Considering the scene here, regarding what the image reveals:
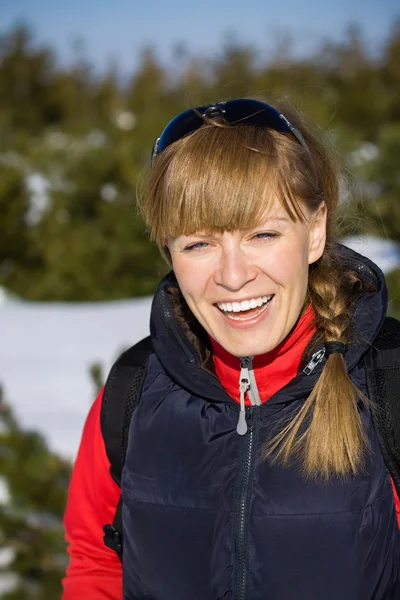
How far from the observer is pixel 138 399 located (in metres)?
1.62

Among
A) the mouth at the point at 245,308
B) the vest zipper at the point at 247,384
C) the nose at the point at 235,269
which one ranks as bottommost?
the vest zipper at the point at 247,384

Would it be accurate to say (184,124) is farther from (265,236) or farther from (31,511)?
(31,511)

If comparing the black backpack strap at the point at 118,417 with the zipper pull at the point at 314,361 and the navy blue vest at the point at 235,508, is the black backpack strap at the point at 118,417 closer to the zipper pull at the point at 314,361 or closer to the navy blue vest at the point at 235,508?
the navy blue vest at the point at 235,508

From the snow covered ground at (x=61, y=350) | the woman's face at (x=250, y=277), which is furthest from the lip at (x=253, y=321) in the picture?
the snow covered ground at (x=61, y=350)

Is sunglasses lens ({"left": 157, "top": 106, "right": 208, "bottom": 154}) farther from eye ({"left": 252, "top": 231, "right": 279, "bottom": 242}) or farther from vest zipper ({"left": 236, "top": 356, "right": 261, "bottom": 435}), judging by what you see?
vest zipper ({"left": 236, "top": 356, "right": 261, "bottom": 435})

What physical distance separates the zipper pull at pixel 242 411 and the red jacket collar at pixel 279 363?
0.06 metres

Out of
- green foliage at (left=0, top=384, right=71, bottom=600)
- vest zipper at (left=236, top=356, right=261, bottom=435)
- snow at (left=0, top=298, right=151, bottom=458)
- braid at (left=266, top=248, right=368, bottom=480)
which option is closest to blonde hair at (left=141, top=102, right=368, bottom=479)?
braid at (left=266, top=248, right=368, bottom=480)

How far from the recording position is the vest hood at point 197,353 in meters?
1.49

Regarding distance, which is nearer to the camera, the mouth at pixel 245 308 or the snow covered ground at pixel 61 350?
the mouth at pixel 245 308

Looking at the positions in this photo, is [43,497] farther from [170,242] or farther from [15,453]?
[170,242]

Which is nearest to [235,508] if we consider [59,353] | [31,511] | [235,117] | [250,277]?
[250,277]

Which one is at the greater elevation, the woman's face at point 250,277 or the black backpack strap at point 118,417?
the woman's face at point 250,277

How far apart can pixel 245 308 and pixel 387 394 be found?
0.33m

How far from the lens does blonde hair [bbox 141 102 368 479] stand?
1.43 meters
